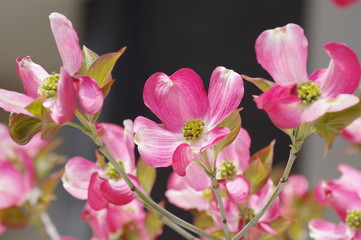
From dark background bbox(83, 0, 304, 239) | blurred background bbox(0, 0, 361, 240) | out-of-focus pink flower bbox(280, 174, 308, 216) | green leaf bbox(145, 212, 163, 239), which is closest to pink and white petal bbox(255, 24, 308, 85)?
green leaf bbox(145, 212, 163, 239)

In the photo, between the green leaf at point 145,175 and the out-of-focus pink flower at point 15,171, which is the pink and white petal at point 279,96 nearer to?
the green leaf at point 145,175

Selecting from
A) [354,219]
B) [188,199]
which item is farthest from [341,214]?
[188,199]

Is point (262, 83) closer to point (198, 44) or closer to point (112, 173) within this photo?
point (112, 173)

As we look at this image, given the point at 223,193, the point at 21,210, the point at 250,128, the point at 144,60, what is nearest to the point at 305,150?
the point at 250,128

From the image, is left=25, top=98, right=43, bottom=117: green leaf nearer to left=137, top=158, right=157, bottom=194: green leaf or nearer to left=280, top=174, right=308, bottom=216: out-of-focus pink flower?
left=137, top=158, right=157, bottom=194: green leaf

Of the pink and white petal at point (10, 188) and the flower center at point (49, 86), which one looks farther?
the pink and white petal at point (10, 188)

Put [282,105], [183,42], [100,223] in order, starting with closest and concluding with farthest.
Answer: [282,105]
[100,223]
[183,42]

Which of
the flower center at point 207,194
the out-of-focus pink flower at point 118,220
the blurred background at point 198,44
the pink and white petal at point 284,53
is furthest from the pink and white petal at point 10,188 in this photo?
the blurred background at point 198,44
